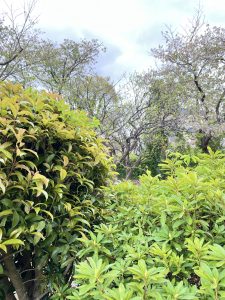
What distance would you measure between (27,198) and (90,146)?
571 millimetres

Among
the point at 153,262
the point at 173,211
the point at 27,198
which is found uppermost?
the point at 27,198

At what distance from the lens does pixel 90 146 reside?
1884mm

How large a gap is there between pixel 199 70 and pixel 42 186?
12067mm

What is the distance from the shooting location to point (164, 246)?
1.23 m

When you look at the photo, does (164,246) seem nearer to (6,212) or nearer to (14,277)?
(6,212)

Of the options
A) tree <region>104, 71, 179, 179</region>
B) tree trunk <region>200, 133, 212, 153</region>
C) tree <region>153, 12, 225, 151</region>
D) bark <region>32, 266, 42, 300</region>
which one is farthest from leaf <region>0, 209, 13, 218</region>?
tree trunk <region>200, 133, 212, 153</region>

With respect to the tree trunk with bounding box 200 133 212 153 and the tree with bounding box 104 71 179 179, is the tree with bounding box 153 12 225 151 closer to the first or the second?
the tree trunk with bounding box 200 133 212 153

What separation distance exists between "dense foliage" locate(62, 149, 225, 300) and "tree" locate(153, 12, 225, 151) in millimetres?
10604

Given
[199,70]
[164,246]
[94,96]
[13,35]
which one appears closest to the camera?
[164,246]

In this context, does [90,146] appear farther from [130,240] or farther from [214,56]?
[214,56]

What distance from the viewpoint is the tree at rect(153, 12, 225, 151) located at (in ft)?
38.1

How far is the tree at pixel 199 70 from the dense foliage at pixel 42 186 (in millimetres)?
10567

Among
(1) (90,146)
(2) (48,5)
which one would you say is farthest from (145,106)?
(1) (90,146)

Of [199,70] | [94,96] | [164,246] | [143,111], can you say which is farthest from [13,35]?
[164,246]
